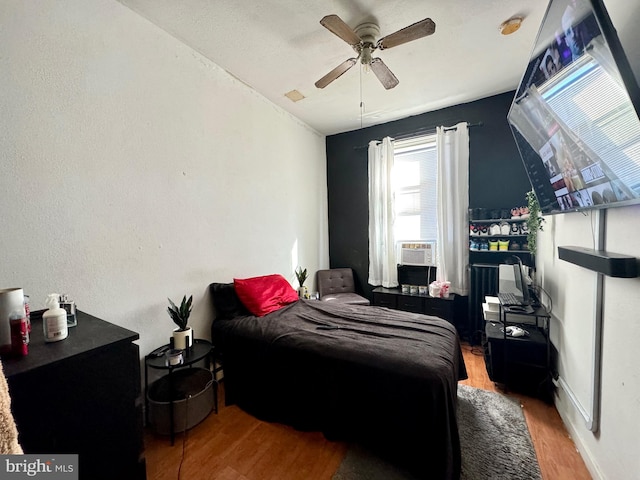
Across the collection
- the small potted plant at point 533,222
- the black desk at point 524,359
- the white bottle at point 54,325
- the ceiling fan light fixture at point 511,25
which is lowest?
the black desk at point 524,359

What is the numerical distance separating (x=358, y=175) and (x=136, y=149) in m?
2.89

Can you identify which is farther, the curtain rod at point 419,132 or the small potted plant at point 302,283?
the small potted plant at point 302,283

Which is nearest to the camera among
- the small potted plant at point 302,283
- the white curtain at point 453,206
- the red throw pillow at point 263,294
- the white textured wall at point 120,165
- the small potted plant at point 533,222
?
the white textured wall at point 120,165

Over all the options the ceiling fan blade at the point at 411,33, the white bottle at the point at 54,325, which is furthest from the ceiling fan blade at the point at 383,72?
the white bottle at the point at 54,325

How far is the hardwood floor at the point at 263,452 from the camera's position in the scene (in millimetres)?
1442

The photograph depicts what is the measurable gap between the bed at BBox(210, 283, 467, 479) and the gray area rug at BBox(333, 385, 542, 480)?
96 mm

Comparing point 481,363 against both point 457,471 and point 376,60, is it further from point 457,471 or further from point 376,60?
point 376,60

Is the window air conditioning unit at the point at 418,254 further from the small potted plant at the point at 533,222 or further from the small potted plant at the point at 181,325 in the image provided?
the small potted plant at the point at 181,325

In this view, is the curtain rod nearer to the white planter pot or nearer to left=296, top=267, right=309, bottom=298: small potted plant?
left=296, top=267, right=309, bottom=298: small potted plant

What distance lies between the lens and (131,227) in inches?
70.8

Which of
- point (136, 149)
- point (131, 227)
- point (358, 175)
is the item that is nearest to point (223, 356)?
point (131, 227)

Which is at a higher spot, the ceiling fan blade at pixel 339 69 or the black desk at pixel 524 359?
the ceiling fan blade at pixel 339 69

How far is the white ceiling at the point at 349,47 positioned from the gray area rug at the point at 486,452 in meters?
2.92

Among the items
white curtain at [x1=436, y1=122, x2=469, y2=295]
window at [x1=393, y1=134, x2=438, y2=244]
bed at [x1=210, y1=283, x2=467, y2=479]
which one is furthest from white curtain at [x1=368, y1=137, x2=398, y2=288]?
bed at [x1=210, y1=283, x2=467, y2=479]
